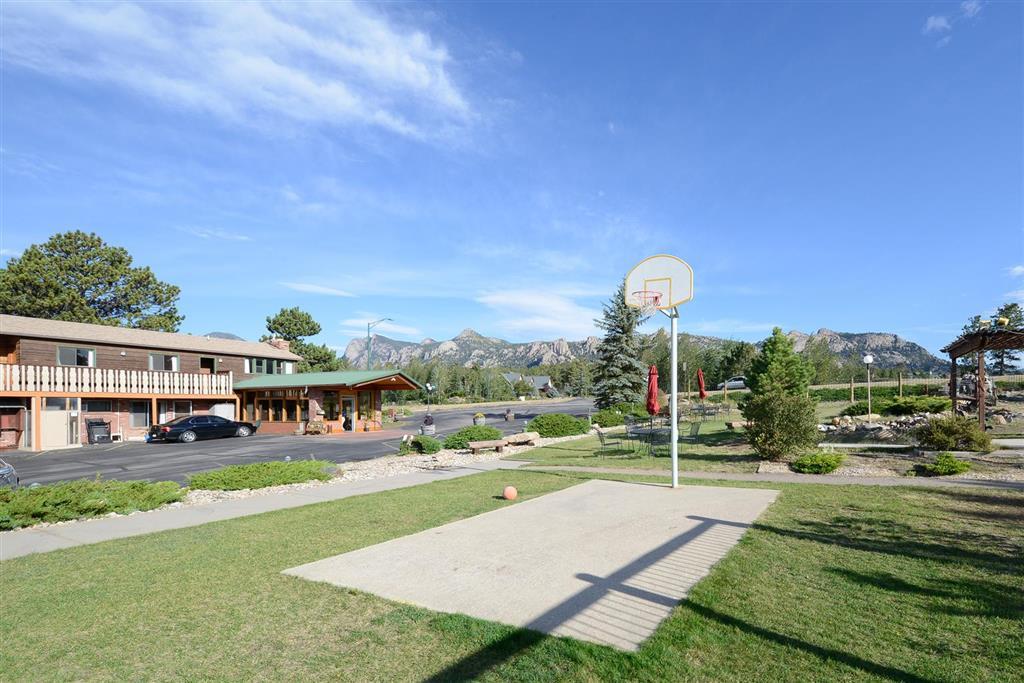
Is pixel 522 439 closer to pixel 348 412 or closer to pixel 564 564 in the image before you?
pixel 564 564

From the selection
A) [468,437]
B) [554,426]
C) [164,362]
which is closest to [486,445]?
[468,437]

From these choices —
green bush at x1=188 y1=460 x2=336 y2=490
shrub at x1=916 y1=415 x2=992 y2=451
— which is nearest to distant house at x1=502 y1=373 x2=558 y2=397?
shrub at x1=916 y1=415 x2=992 y2=451

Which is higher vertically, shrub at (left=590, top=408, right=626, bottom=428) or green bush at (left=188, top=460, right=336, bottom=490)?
green bush at (left=188, top=460, right=336, bottom=490)

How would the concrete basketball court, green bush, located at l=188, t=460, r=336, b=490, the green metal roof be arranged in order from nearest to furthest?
the concrete basketball court < green bush, located at l=188, t=460, r=336, b=490 < the green metal roof

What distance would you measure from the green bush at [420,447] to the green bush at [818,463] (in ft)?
A: 34.7

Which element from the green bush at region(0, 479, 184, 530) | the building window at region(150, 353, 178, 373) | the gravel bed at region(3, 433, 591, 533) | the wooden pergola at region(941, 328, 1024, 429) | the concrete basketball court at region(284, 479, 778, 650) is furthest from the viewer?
the building window at region(150, 353, 178, 373)

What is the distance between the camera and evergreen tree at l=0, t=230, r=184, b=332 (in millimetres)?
39969

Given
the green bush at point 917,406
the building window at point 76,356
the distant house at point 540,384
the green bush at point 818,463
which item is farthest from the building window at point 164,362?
the distant house at point 540,384

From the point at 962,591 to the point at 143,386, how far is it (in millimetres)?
34163

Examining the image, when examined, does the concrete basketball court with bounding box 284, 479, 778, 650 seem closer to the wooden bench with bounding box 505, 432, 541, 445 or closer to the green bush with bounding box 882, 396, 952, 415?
the wooden bench with bounding box 505, 432, 541, 445

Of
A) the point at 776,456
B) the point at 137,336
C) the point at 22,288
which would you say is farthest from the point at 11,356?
the point at 776,456

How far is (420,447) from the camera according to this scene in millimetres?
18156

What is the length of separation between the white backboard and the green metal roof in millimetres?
20431

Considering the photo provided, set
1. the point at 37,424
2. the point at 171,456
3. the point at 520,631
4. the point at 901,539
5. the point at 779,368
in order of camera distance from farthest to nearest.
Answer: the point at 779,368 < the point at 37,424 < the point at 171,456 < the point at 901,539 < the point at 520,631
